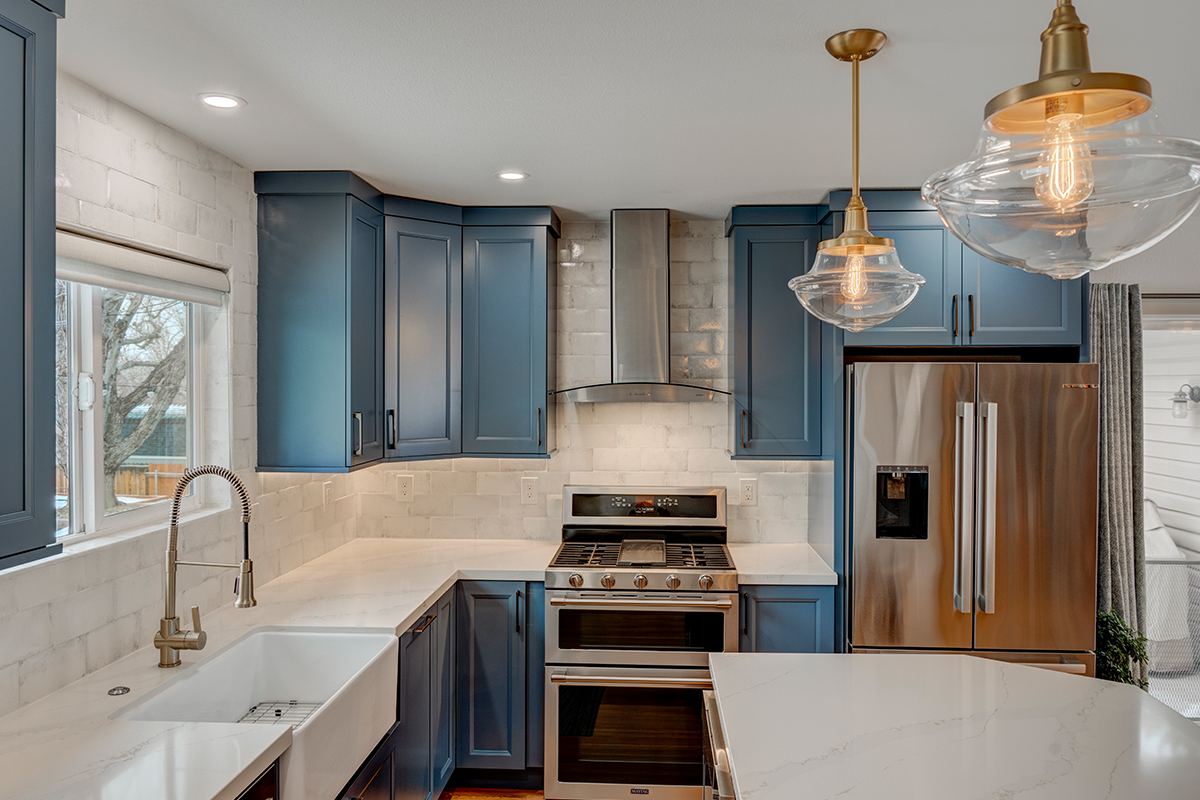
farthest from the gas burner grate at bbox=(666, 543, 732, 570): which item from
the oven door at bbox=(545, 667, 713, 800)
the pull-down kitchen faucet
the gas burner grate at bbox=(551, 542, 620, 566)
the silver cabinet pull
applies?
the pull-down kitchen faucet

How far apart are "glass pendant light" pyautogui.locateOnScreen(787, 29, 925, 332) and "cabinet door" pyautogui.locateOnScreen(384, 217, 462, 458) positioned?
182cm

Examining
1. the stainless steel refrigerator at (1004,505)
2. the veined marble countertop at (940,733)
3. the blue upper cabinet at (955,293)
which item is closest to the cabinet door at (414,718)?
the veined marble countertop at (940,733)

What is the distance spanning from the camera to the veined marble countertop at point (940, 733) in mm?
1316

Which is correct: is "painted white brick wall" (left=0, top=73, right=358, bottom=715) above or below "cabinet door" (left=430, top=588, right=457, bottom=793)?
above

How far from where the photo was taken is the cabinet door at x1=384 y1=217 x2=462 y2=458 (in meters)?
3.08

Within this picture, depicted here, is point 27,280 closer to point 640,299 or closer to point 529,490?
point 640,299

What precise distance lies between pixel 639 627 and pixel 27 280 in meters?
2.31

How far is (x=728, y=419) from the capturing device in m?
3.51

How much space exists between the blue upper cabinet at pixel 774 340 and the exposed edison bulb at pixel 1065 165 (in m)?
2.29

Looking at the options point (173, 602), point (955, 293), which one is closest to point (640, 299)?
point (955, 293)

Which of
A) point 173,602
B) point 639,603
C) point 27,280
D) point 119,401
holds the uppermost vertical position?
point 27,280

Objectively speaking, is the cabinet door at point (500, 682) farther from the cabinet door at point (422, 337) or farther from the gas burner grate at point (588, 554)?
the cabinet door at point (422, 337)

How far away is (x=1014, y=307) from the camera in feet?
9.55

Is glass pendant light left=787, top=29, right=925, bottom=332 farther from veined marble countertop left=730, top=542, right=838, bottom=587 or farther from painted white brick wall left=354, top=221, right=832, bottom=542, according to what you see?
painted white brick wall left=354, top=221, right=832, bottom=542
